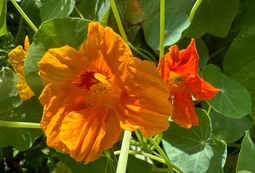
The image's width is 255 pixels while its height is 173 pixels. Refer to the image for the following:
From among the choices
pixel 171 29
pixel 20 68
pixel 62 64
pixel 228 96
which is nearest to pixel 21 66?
pixel 20 68

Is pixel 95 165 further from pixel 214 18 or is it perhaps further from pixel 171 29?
pixel 214 18

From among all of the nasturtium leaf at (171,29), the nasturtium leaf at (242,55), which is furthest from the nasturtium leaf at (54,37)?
the nasturtium leaf at (242,55)

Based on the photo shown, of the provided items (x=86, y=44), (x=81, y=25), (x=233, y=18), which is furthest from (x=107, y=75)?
(x=233, y=18)

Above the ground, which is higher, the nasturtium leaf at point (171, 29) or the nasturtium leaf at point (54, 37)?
the nasturtium leaf at point (54, 37)

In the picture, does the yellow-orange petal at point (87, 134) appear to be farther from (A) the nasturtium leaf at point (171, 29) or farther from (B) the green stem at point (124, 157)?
(A) the nasturtium leaf at point (171, 29)

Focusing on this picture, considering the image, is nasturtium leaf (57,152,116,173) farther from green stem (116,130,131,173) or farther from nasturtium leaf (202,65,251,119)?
nasturtium leaf (202,65,251,119)

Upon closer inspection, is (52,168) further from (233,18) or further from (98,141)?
(233,18)

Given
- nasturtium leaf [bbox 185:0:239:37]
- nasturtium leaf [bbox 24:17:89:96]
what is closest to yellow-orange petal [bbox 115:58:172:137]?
nasturtium leaf [bbox 24:17:89:96]
